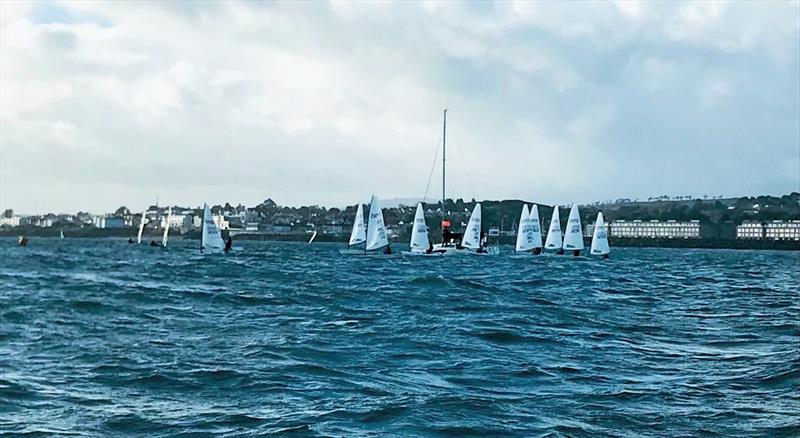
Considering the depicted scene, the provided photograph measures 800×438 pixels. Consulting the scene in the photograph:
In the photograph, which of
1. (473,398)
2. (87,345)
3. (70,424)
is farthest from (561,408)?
(87,345)

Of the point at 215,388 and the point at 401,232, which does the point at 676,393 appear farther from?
the point at 401,232

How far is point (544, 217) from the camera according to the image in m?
192

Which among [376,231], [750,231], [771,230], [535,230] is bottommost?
[376,231]

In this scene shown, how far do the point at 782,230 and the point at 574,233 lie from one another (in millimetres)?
126840

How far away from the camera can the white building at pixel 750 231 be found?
190000mm

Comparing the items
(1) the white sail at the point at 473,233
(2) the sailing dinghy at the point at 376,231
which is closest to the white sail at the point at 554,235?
(1) the white sail at the point at 473,233

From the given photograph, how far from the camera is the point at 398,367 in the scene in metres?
13.1

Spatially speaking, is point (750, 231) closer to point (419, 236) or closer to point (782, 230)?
point (782, 230)

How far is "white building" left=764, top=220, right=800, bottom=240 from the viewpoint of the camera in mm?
188212

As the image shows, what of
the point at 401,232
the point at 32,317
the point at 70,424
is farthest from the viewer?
the point at 401,232

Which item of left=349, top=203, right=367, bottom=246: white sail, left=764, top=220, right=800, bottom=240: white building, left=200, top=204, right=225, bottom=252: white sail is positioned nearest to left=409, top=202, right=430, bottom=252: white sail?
left=349, top=203, right=367, bottom=246: white sail

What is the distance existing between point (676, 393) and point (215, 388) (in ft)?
16.9

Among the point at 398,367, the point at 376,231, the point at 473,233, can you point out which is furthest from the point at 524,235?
the point at 398,367

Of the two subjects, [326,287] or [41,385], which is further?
[326,287]
